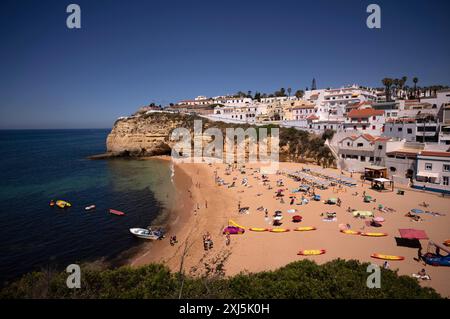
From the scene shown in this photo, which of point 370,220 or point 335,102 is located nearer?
point 370,220

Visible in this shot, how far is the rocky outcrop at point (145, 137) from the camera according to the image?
7106 centimetres

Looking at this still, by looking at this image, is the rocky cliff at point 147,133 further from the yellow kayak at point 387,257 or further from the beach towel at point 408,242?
the yellow kayak at point 387,257

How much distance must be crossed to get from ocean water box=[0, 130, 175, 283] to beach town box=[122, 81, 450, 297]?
11.2ft

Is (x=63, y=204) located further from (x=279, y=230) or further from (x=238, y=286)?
(x=238, y=286)

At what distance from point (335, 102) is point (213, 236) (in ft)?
187

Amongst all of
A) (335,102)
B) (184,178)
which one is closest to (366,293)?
(184,178)

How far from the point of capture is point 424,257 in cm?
1608

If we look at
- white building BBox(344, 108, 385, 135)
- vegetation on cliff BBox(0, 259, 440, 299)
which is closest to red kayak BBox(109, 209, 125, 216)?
vegetation on cliff BBox(0, 259, 440, 299)

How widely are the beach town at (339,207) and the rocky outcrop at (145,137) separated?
75.8ft

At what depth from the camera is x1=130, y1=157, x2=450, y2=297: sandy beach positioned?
17141mm

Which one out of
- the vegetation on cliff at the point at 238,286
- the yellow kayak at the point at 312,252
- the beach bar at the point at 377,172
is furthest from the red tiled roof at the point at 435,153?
the vegetation on cliff at the point at 238,286
